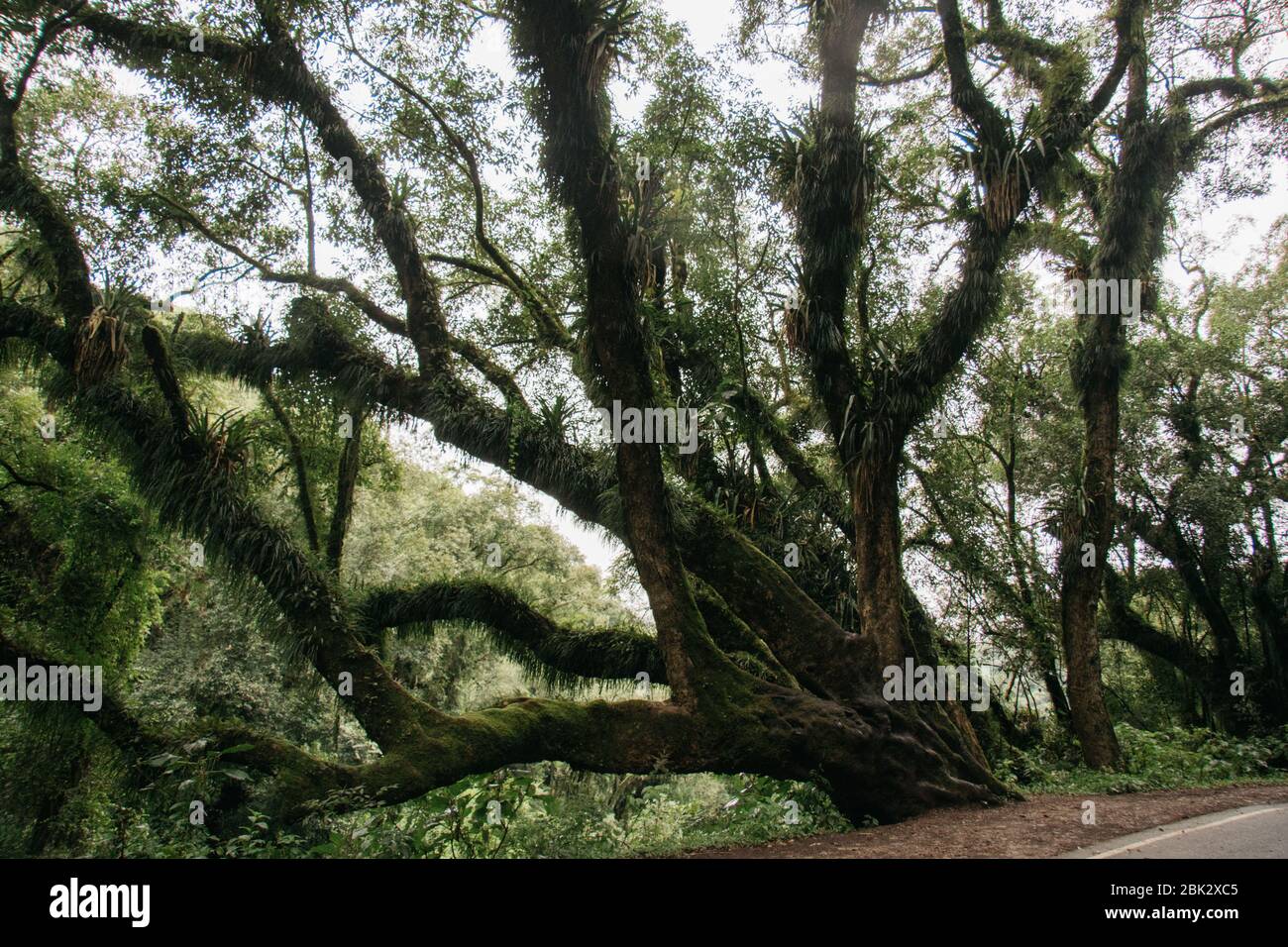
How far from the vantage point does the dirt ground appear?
5.45 meters

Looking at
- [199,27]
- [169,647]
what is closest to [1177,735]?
[199,27]

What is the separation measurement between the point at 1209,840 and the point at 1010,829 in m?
1.43

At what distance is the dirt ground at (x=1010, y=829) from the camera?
545 cm

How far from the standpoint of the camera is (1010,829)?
6.22m

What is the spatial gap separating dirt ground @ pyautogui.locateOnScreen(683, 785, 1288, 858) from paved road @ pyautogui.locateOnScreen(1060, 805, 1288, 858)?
0.60ft

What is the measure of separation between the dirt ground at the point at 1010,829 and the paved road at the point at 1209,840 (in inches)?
7.2

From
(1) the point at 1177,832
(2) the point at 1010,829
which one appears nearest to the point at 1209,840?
(1) the point at 1177,832

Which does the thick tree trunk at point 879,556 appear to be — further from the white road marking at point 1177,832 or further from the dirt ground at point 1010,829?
the white road marking at point 1177,832

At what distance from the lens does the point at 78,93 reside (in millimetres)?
11609

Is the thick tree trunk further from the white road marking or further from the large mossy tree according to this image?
the white road marking
